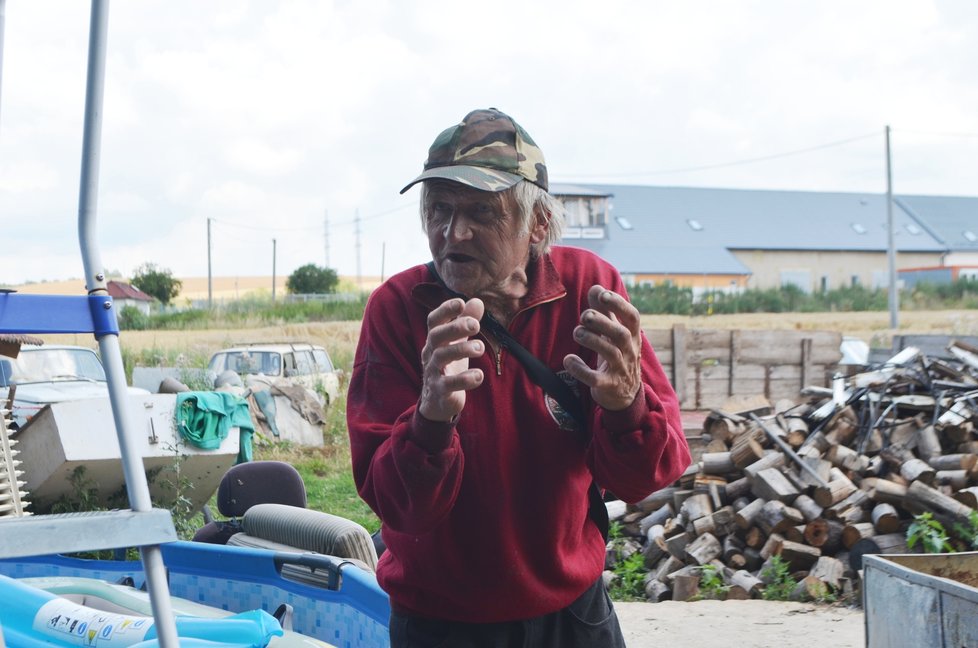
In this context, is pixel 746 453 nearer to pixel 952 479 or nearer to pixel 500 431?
pixel 952 479

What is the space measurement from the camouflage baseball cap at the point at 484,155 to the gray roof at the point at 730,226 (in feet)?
152

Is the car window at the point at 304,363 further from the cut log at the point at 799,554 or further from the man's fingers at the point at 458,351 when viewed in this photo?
the man's fingers at the point at 458,351

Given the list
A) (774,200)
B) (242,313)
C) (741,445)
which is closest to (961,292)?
(774,200)

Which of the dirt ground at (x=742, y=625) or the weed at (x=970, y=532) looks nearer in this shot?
the dirt ground at (x=742, y=625)

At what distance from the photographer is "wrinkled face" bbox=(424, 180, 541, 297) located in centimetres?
204

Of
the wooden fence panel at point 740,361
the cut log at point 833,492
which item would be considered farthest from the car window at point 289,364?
the cut log at point 833,492

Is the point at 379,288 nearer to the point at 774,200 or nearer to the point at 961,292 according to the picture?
the point at 961,292

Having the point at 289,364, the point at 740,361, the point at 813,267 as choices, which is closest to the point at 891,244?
the point at 813,267

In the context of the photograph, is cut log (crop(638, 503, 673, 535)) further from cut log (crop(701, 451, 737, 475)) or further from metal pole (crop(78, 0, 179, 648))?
metal pole (crop(78, 0, 179, 648))

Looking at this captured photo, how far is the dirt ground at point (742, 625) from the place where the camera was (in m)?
5.66

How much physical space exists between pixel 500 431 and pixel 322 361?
14679 millimetres

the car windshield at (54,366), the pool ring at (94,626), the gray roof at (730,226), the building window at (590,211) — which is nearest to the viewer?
the pool ring at (94,626)

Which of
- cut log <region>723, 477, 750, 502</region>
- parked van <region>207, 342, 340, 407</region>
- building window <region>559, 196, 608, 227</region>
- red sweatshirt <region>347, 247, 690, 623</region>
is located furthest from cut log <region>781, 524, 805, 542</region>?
building window <region>559, 196, 608, 227</region>

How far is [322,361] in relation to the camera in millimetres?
16422
